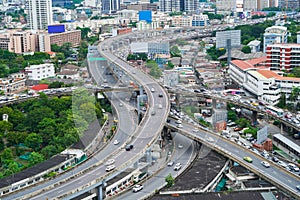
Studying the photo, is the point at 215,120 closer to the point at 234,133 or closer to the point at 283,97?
the point at 234,133

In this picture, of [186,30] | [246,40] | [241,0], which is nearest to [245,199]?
[246,40]

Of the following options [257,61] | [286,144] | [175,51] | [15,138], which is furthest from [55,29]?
[286,144]

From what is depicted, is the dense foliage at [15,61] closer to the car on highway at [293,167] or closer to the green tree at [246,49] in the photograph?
the green tree at [246,49]

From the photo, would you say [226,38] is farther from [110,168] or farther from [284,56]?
[110,168]

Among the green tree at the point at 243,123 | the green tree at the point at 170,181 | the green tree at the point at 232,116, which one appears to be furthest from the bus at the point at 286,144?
the green tree at the point at 170,181

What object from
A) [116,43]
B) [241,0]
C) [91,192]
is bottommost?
[91,192]

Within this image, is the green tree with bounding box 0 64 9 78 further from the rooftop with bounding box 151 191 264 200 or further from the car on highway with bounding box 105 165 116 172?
the rooftop with bounding box 151 191 264 200

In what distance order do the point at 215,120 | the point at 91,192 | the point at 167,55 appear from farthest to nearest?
the point at 167,55
the point at 215,120
the point at 91,192

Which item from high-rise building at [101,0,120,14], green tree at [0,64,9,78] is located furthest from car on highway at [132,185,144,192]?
high-rise building at [101,0,120,14]
